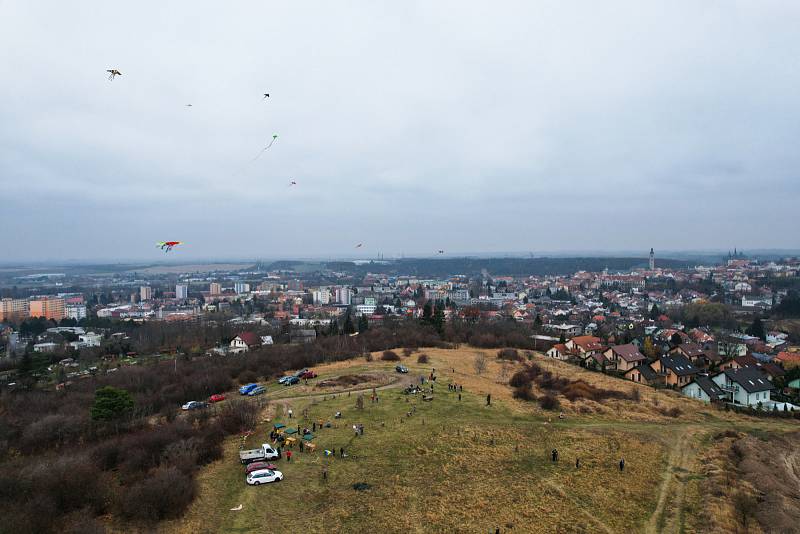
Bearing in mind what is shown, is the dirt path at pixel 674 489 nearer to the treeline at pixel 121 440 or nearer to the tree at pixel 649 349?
the treeline at pixel 121 440

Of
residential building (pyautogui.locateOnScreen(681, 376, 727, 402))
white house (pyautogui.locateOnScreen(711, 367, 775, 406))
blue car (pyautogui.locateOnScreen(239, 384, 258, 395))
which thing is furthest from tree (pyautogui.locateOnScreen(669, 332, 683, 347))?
blue car (pyautogui.locateOnScreen(239, 384, 258, 395))

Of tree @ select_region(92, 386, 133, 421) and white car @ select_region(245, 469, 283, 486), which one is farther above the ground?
tree @ select_region(92, 386, 133, 421)

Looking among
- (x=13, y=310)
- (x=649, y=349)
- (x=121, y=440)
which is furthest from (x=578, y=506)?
(x=13, y=310)

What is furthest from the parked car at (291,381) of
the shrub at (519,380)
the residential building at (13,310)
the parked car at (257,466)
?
the residential building at (13,310)

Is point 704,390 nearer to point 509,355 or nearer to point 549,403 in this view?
point 549,403

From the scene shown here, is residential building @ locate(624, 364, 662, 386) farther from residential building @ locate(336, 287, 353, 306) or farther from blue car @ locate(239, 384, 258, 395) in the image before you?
residential building @ locate(336, 287, 353, 306)

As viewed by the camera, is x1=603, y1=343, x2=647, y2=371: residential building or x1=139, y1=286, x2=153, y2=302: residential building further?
x1=139, y1=286, x2=153, y2=302: residential building

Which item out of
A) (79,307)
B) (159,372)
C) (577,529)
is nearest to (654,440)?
(577,529)
